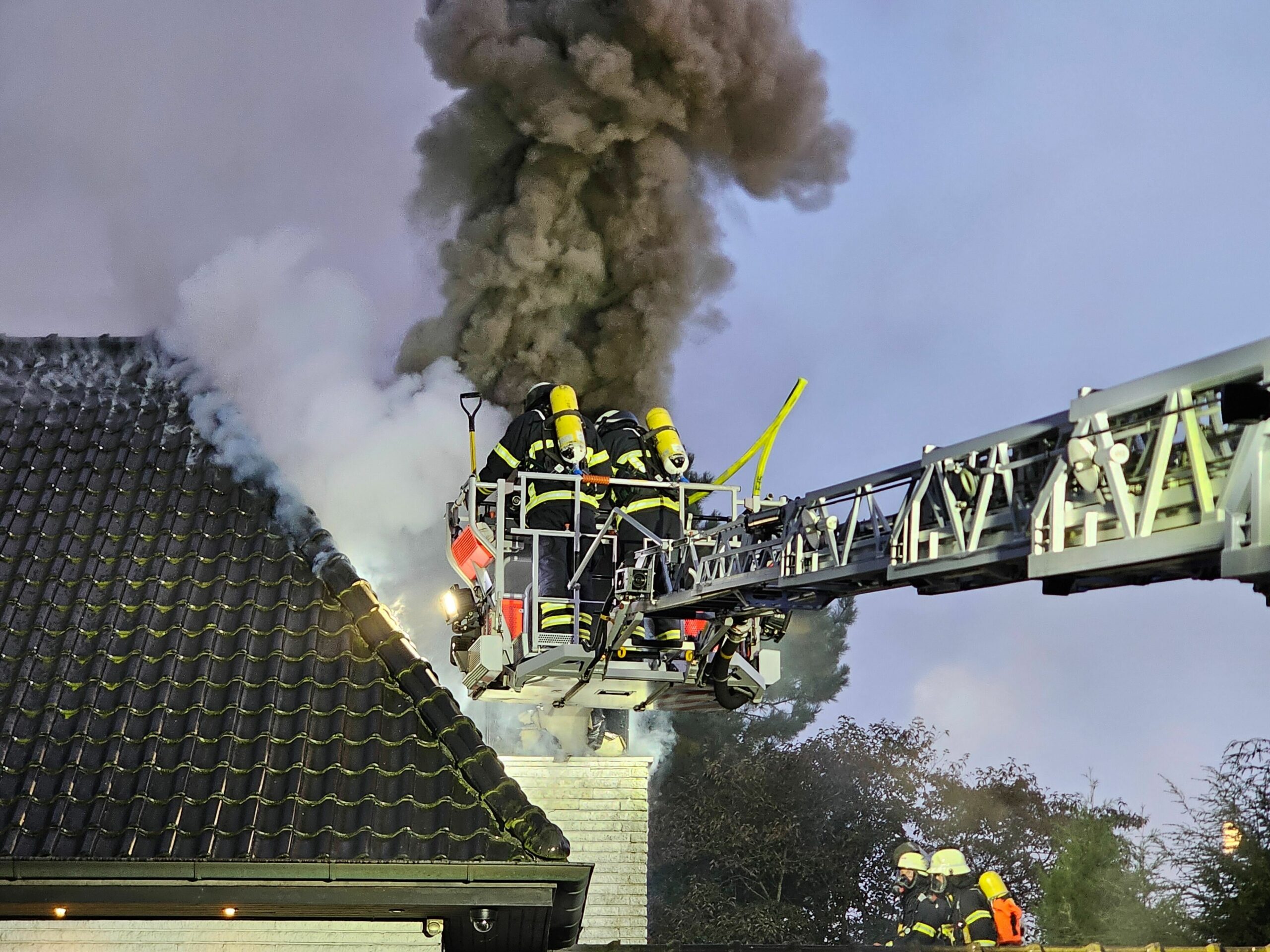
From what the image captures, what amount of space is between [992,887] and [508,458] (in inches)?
163

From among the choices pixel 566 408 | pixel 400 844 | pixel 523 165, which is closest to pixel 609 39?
pixel 523 165

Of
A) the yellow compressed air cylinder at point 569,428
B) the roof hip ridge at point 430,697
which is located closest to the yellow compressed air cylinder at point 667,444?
the yellow compressed air cylinder at point 569,428

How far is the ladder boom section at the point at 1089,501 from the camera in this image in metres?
3.94

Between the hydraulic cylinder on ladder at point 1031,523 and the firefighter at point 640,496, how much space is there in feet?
1.98

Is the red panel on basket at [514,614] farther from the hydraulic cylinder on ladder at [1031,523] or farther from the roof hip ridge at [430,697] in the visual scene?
the roof hip ridge at [430,697]

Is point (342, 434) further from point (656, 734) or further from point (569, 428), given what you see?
point (656, 734)

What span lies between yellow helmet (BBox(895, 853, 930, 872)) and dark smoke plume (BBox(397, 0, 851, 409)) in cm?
501

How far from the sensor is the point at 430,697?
7230mm

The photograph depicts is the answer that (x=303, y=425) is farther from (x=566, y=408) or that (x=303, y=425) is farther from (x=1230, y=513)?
(x=1230, y=513)

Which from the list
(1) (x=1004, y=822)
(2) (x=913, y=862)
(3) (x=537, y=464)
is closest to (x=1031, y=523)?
(3) (x=537, y=464)

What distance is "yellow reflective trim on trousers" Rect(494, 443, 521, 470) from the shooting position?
9258mm

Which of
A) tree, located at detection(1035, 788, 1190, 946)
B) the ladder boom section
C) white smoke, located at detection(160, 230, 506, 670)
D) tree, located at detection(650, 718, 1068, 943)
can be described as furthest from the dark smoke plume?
tree, located at detection(650, 718, 1068, 943)

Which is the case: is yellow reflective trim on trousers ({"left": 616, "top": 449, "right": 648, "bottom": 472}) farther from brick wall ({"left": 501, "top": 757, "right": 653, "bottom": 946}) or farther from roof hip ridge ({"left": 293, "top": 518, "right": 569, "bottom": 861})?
brick wall ({"left": 501, "top": 757, "right": 653, "bottom": 946})

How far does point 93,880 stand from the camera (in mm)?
6406
